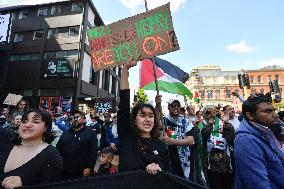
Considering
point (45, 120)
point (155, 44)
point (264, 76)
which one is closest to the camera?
point (45, 120)

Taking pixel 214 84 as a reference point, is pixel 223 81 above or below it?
above

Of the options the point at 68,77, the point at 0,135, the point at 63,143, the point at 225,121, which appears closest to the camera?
the point at 0,135

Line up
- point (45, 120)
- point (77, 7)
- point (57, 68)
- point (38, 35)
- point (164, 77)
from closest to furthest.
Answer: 1. point (45, 120)
2. point (164, 77)
3. point (57, 68)
4. point (77, 7)
5. point (38, 35)

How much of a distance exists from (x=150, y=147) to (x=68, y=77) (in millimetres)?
27523

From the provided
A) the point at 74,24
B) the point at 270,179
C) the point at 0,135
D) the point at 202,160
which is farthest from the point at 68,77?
the point at 270,179

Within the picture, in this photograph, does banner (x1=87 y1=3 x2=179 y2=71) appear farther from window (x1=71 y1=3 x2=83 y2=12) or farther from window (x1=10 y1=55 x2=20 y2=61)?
window (x1=10 y1=55 x2=20 y2=61)

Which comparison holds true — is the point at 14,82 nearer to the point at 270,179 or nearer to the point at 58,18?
the point at 58,18

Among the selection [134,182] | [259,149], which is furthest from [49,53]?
[259,149]

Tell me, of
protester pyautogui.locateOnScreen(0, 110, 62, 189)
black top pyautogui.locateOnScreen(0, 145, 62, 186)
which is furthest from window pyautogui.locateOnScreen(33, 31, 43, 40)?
black top pyautogui.locateOnScreen(0, 145, 62, 186)

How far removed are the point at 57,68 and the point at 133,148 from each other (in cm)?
2859

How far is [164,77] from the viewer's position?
579 centimetres

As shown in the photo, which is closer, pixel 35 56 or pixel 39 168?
pixel 39 168

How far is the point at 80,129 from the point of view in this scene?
512 centimetres

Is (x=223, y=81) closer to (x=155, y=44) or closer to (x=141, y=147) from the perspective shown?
(x=155, y=44)
